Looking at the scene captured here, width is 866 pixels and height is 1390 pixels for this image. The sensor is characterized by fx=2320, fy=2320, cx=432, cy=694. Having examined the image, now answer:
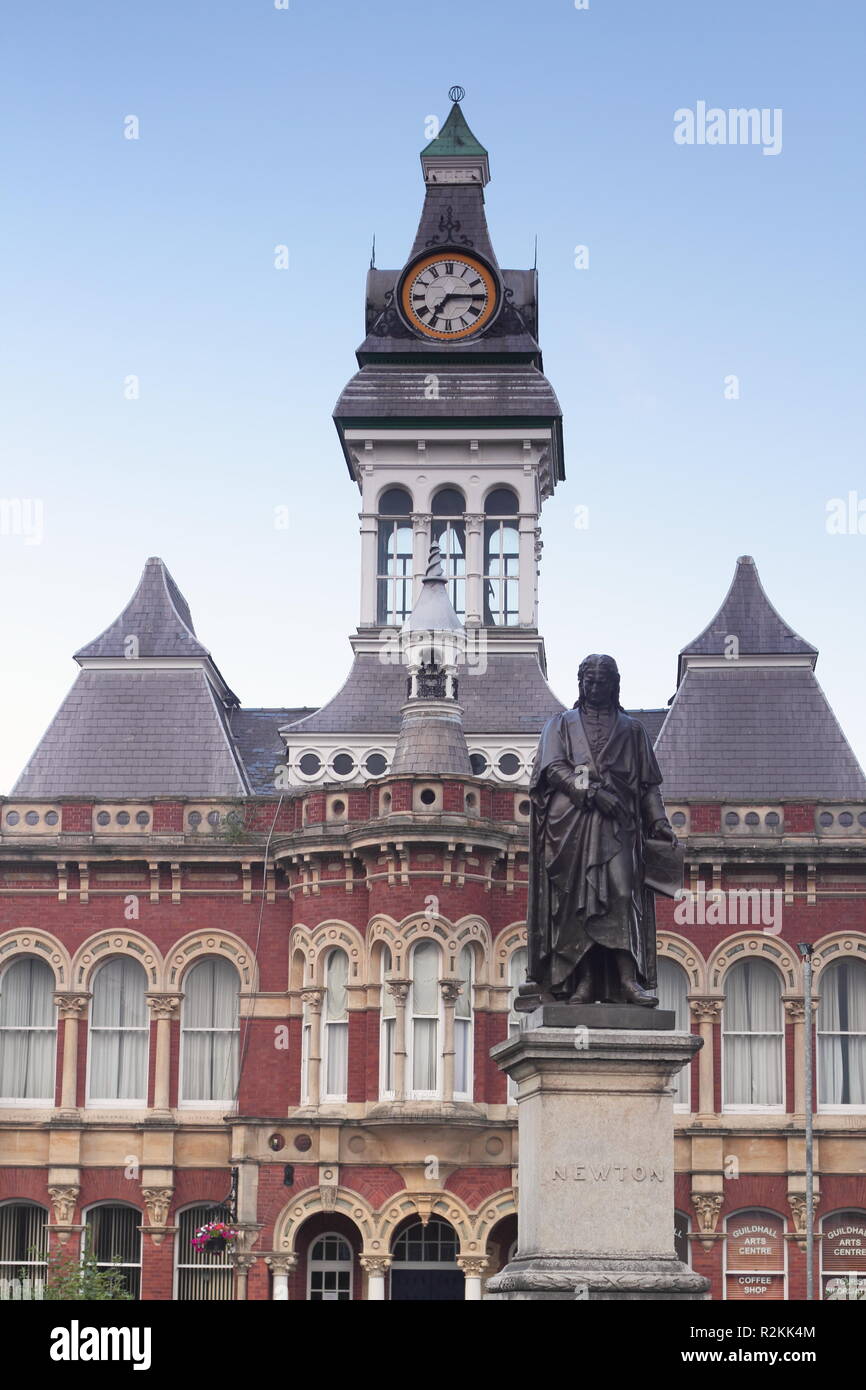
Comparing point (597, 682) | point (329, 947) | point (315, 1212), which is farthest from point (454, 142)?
point (597, 682)

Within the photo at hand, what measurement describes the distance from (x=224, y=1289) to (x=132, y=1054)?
498cm

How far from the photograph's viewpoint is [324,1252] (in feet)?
148

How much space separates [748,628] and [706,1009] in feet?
29.7

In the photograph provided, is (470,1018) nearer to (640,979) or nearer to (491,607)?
(491,607)

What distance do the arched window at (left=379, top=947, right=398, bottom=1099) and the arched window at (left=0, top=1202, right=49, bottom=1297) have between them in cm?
742

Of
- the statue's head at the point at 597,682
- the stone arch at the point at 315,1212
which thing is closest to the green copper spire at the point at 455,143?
the stone arch at the point at 315,1212

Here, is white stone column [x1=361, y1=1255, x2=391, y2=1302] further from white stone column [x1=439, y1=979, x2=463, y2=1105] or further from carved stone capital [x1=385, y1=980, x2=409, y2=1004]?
carved stone capital [x1=385, y1=980, x2=409, y2=1004]

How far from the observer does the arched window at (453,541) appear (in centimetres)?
5241

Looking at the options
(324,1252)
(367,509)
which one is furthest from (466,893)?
(367,509)

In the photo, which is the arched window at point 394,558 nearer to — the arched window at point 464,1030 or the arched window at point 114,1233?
the arched window at point 464,1030

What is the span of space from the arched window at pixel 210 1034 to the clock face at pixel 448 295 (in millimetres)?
16080

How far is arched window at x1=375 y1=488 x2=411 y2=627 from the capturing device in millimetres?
52281

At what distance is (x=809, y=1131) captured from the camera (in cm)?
4112

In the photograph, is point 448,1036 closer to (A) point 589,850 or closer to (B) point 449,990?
(B) point 449,990
